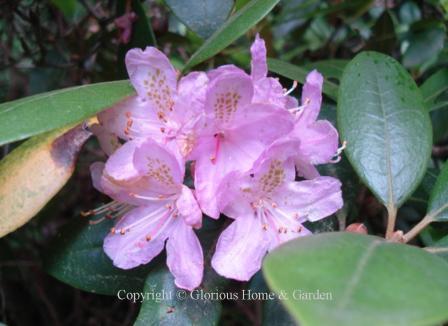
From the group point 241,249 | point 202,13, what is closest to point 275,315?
point 241,249

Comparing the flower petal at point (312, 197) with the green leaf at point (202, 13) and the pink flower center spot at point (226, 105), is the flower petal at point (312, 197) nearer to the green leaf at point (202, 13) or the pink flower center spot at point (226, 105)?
the pink flower center spot at point (226, 105)

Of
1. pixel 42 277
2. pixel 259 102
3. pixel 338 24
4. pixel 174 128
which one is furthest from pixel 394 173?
pixel 42 277

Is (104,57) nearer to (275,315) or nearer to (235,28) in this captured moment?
(235,28)

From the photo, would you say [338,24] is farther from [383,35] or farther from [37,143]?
[37,143]

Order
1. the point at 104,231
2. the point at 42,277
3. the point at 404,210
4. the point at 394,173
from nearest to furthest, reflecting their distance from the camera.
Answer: the point at 394,173 < the point at 104,231 < the point at 404,210 < the point at 42,277

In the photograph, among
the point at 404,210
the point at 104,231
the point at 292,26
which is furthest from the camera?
the point at 292,26

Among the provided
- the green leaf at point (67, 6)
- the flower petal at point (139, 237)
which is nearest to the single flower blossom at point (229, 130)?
the flower petal at point (139, 237)

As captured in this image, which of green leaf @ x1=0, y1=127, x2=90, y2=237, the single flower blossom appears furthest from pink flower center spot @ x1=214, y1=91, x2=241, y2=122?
green leaf @ x1=0, y1=127, x2=90, y2=237

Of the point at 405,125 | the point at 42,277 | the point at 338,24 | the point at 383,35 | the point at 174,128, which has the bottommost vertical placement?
the point at 42,277
